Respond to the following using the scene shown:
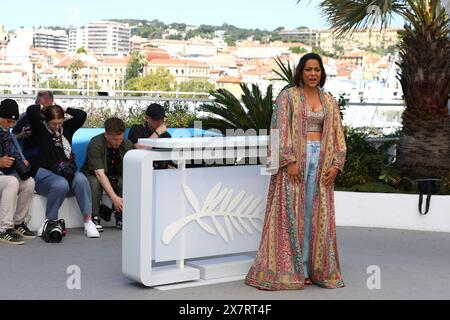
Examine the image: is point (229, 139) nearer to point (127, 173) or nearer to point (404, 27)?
point (127, 173)

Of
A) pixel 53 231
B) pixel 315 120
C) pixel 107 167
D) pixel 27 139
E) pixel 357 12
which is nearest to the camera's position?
pixel 315 120

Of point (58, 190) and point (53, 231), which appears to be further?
point (58, 190)

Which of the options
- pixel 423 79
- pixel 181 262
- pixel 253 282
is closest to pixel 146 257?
pixel 181 262

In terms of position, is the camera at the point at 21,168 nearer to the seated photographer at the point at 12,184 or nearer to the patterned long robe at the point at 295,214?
the seated photographer at the point at 12,184

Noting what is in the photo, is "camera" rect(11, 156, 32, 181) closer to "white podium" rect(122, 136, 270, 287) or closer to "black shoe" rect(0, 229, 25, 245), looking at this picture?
"black shoe" rect(0, 229, 25, 245)

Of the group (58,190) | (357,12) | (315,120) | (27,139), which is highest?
(357,12)

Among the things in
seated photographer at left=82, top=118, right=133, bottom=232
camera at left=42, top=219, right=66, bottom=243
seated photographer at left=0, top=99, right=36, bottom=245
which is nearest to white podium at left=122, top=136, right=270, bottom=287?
camera at left=42, top=219, right=66, bottom=243

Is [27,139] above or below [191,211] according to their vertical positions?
above

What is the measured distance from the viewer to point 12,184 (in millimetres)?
7945

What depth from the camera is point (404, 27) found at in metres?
11.2

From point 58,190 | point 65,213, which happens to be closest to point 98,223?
point 65,213

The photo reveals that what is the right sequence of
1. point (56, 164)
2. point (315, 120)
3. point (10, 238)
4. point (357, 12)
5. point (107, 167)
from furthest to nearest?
point (357, 12), point (107, 167), point (56, 164), point (10, 238), point (315, 120)

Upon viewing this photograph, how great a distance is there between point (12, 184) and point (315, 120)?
3.05 meters

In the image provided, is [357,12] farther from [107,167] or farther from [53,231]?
[53,231]
